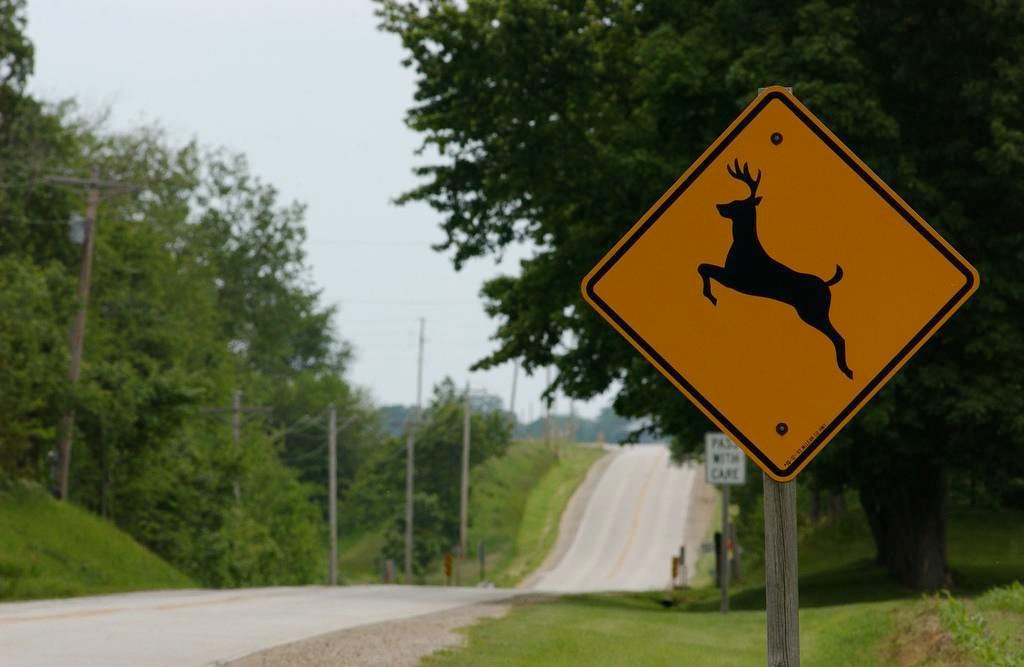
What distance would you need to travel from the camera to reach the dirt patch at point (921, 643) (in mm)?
12930

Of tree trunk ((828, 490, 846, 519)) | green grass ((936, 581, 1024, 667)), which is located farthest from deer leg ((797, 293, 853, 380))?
tree trunk ((828, 490, 846, 519))

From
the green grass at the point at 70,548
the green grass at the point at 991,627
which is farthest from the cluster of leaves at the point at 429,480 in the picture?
the green grass at the point at 991,627

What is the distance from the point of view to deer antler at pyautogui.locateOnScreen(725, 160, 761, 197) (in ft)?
19.4

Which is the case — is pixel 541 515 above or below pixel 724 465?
above

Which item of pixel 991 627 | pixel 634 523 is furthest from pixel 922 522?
pixel 634 523

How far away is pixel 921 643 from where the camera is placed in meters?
14.6

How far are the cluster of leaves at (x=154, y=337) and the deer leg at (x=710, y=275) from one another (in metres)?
33.0

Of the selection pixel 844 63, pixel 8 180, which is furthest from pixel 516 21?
pixel 8 180

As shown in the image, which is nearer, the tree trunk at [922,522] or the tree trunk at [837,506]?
the tree trunk at [922,522]

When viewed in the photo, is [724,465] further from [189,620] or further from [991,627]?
[991,627]

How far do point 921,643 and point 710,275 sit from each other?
9.64 metres

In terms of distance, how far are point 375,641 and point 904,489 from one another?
46.2 feet

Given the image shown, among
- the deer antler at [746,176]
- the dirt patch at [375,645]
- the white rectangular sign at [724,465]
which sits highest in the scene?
the white rectangular sign at [724,465]

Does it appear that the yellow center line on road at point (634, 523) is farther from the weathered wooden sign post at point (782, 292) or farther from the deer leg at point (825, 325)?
the deer leg at point (825, 325)
